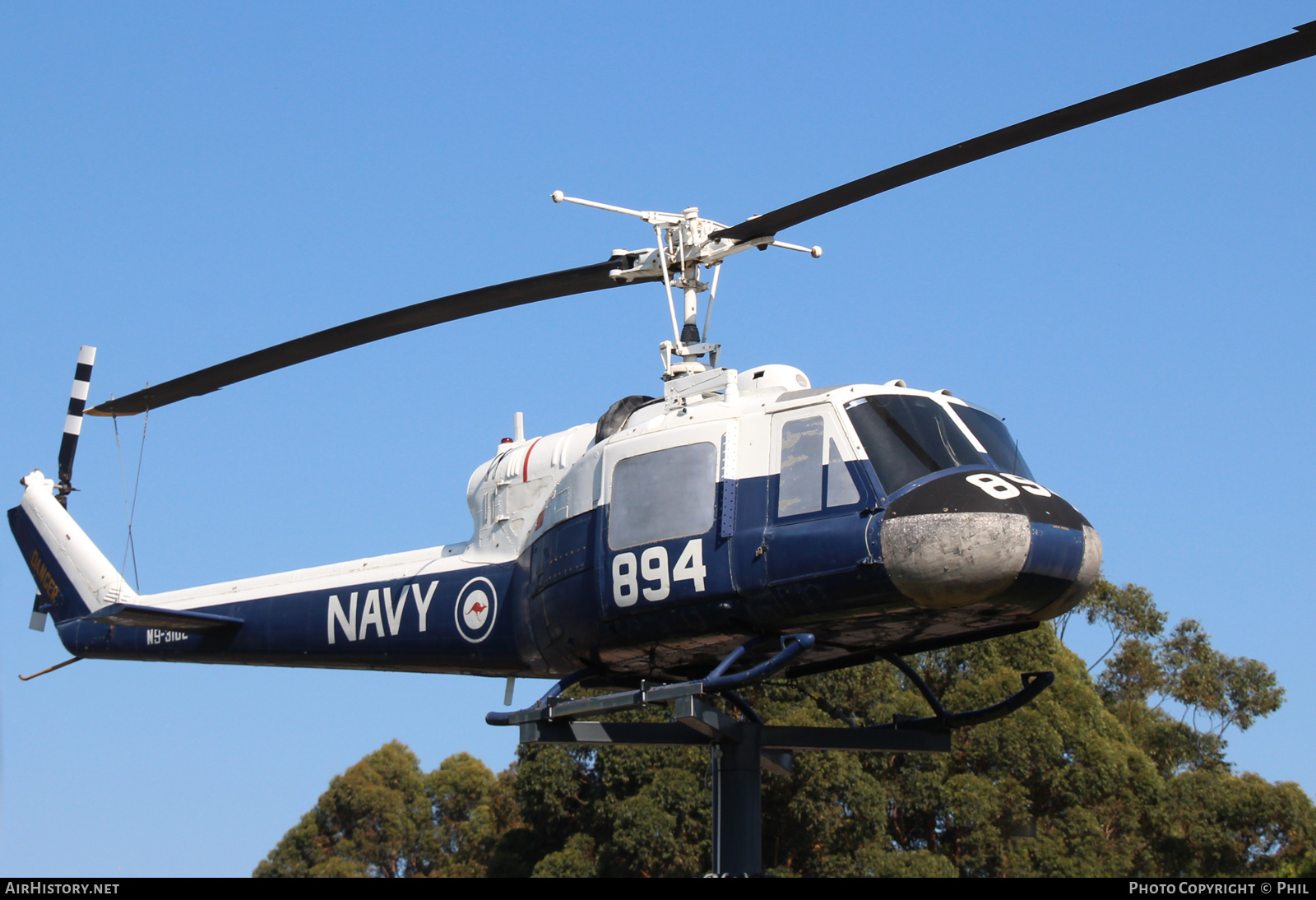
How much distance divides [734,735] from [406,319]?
5.11m

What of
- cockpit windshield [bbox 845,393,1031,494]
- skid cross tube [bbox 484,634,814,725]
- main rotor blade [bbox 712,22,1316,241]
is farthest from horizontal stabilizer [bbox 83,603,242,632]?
cockpit windshield [bbox 845,393,1031,494]

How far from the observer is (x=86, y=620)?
16.0 m

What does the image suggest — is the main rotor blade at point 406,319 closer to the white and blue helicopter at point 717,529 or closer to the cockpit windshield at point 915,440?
the white and blue helicopter at point 717,529

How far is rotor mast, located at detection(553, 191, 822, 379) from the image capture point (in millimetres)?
12266

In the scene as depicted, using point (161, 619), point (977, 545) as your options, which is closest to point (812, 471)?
point (977, 545)

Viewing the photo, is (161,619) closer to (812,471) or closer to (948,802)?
(812,471)

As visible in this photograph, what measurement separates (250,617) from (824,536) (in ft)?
23.8

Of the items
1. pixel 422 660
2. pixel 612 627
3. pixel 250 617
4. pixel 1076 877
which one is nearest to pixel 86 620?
pixel 250 617

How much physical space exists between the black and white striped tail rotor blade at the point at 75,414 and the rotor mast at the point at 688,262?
789cm

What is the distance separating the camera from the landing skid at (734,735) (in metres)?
11.1

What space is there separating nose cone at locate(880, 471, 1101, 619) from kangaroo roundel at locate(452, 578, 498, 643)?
4354mm

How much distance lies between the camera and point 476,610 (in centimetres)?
1280

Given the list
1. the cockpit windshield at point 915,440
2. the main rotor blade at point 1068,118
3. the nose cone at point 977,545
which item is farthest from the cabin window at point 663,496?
the main rotor blade at point 1068,118

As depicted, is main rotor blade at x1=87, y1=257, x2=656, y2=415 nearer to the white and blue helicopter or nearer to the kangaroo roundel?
the white and blue helicopter
